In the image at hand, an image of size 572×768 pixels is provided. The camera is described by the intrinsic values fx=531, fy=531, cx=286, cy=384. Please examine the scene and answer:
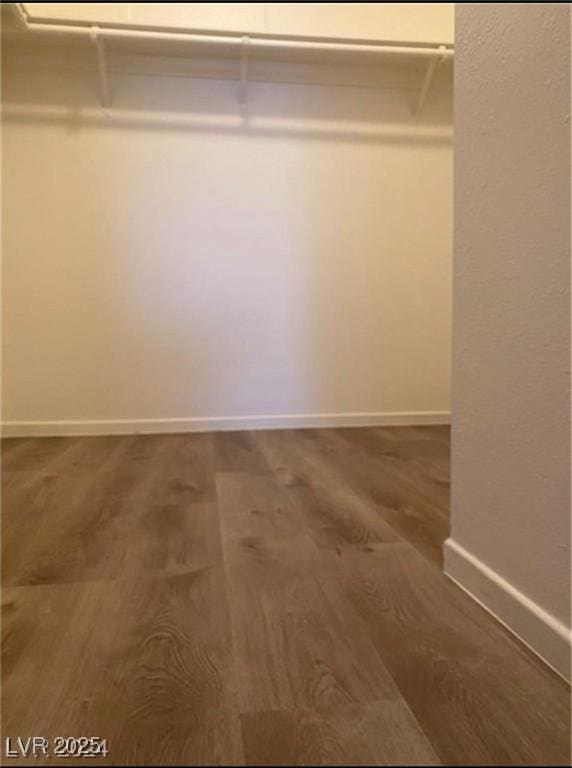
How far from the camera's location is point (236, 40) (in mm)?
2504

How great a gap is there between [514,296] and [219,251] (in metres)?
2.15

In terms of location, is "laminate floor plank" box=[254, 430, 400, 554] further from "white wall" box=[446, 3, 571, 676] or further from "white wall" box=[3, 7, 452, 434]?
"white wall" box=[3, 7, 452, 434]

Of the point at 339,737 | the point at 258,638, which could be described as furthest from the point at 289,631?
the point at 339,737

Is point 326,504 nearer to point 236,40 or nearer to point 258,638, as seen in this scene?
point 258,638

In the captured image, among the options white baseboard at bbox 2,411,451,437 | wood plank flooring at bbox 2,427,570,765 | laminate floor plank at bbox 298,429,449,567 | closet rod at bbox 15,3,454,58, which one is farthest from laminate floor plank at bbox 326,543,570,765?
closet rod at bbox 15,3,454,58

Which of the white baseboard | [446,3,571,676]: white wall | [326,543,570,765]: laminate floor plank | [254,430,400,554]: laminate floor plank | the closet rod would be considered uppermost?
the closet rod

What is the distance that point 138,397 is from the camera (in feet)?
9.26

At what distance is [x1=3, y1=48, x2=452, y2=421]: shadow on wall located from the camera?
2703mm

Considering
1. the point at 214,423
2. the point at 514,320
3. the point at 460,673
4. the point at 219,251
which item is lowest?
the point at 460,673

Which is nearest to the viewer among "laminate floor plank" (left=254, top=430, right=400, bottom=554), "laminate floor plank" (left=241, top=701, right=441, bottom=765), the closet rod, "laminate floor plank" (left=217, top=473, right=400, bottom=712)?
"laminate floor plank" (left=241, top=701, right=441, bottom=765)

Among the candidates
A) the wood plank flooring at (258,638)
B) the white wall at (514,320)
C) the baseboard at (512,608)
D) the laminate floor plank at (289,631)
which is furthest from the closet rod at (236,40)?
the baseboard at (512,608)

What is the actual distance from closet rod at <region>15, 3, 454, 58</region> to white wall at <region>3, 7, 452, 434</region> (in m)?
0.23

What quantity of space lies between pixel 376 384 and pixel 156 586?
2151mm

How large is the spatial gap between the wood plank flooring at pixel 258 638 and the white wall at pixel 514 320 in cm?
9
